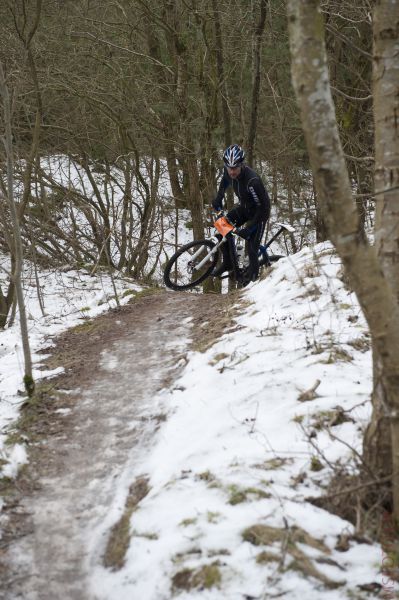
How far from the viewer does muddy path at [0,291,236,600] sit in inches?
122

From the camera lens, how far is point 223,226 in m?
8.03

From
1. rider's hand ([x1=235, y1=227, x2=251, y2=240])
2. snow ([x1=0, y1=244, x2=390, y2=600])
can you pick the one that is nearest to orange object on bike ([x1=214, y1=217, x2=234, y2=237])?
rider's hand ([x1=235, y1=227, x2=251, y2=240])

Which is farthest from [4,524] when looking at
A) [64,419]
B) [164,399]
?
[164,399]

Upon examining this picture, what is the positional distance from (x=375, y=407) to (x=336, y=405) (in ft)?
3.00

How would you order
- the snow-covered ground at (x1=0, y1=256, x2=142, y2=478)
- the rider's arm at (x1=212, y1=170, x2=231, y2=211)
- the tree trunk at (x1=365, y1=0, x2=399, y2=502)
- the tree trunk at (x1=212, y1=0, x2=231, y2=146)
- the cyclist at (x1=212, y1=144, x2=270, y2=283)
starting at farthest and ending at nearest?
the tree trunk at (x1=212, y1=0, x2=231, y2=146), the rider's arm at (x1=212, y1=170, x2=231, y2=211), the cyclist at (x1=212, y1=144, x2=270, y2=283), the snow-covered ground at (x1=0, y1=256, x2=142, y2=478), the tree trunk at (x1=365, y1=0, x2=399, y2=502)

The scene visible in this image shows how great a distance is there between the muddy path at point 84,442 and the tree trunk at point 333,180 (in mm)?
1993

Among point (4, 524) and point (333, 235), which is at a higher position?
point (333, 235)

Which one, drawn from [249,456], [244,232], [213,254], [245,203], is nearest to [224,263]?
[213,254]

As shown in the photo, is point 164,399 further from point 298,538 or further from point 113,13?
point 113,13

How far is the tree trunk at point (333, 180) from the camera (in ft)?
7.39

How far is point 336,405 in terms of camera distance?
3.74 metres

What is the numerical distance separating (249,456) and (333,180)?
1870 mm

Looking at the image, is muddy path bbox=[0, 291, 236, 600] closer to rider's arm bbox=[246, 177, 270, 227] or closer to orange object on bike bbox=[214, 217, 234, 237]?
orange object on bike bbox=[214, 217, 234, 237]

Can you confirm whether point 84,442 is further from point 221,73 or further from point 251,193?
point 221,73
